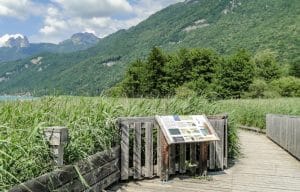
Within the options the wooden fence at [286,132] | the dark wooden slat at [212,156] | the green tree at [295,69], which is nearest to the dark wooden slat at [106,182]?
the dark wooden slat at [212,156]

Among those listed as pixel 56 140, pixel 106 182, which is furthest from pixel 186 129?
pixel 56 140

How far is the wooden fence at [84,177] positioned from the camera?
13.2ft

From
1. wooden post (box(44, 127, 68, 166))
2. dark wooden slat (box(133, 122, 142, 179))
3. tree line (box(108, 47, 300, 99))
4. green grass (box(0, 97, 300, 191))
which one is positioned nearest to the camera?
green grass (box(0, 97, 300, 191))

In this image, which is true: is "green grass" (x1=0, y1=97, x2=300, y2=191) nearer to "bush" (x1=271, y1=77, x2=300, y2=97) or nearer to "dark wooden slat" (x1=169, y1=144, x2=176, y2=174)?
"dark wooden slat" (x1=169, y1=144, x2=176, y2=174)

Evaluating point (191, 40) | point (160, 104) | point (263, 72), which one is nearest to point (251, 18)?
point (191, 40)

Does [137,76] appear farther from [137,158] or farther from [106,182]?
[106,182]

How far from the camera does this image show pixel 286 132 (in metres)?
11.8

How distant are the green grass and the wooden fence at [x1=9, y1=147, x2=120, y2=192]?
100 millimetres

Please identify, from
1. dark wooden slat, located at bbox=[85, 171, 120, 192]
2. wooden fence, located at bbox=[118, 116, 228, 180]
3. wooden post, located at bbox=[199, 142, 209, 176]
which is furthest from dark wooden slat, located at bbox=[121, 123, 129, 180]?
wooden post, located at bbox=[199, 142, 209, 176]

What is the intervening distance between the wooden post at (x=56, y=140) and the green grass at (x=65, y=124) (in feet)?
0.24

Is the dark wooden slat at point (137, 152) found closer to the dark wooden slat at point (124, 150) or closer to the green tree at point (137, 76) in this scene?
the dark wooden slat at point (124, 150)

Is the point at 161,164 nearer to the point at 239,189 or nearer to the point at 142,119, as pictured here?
the point at 142,119

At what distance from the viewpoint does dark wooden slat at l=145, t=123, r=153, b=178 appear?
6902mm

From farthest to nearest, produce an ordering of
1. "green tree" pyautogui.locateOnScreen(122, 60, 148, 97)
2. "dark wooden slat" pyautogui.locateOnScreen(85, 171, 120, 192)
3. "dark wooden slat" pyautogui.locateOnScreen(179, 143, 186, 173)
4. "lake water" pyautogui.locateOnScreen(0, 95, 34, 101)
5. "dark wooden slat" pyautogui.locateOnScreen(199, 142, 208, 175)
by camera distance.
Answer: "green tree" pyautogui.locateOnScreen(122, 60, 148, 97)
"dark wooden slat" pyautogui.locateOnScreen(199, 142, 208, 175)
"dark wooden slat" pyautogui.locateOnScreen(179, 143, 186, 173)
"lake water" pyautogui.locateOnScreen(0, 95, 34, 101)
"dark wooden slat" pyautogui.locateOnScreen(85, 171, 120, 192)
